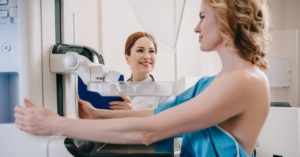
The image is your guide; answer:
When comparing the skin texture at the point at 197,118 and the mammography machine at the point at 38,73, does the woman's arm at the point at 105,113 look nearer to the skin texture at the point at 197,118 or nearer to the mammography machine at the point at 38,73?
the mammography machine at the point at 38,73

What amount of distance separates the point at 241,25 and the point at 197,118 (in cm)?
27

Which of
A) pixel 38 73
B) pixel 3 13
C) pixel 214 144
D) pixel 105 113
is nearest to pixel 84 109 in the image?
pixel 105 113

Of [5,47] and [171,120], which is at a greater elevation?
[5,47]

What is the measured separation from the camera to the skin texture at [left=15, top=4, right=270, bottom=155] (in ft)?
1.78

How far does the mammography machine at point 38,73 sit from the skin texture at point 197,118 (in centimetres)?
5

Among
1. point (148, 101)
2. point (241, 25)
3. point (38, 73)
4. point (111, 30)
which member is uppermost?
point (111, 30)

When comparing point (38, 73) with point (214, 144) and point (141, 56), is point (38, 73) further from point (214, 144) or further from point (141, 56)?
point (141, 56)

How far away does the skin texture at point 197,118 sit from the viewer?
0.54 metres

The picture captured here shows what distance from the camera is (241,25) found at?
62cm

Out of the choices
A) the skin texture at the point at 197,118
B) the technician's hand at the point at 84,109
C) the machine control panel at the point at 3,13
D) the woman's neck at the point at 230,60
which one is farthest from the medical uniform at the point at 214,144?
the machine control panel at the point at 3,13

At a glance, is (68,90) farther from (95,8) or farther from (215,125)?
(95,8)

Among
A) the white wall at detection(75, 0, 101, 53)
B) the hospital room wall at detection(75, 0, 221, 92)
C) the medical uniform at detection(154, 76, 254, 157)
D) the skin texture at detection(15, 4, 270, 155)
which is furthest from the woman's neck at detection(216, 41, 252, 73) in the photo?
the white wall at detection(75, 0, 101, 53)

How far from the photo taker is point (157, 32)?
70cm

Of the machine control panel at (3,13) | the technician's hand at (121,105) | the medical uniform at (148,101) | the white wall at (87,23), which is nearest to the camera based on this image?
the machine control panel at (3,13)
